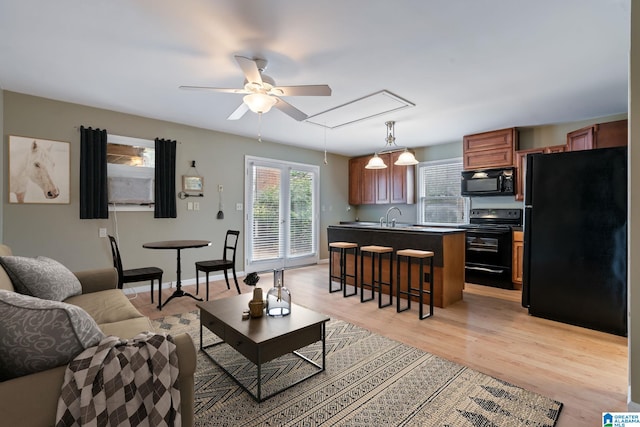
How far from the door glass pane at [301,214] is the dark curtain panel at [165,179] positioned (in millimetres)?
2284

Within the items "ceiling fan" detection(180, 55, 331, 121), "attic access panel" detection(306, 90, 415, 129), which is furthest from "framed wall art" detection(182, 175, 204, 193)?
"ceiling fan" detection(180, 55, 331, 121)

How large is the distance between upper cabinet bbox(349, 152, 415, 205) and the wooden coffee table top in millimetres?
4543

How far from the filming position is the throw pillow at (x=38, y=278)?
209 cm

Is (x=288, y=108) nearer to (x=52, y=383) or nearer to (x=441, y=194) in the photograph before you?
(x=52, y=383)

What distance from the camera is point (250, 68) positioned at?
231 centimetres

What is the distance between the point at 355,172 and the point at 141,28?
5475 millimetres

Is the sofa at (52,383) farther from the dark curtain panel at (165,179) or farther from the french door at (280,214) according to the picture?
the french door at (280,214)

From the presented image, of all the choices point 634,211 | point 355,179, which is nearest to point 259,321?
point 634,211

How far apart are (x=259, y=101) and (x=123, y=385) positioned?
2.21 metres

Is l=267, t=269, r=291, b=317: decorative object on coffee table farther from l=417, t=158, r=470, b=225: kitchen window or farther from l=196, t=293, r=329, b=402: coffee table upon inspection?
l=417, t=158, r=470, b=225: kitchen window

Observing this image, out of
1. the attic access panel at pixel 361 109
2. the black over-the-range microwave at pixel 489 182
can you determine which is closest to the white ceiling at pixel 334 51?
the attic access panel at pixel 361 109

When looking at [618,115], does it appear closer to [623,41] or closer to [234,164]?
[623,41]

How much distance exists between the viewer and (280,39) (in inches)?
94.7

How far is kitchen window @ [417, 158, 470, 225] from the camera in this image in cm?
585
